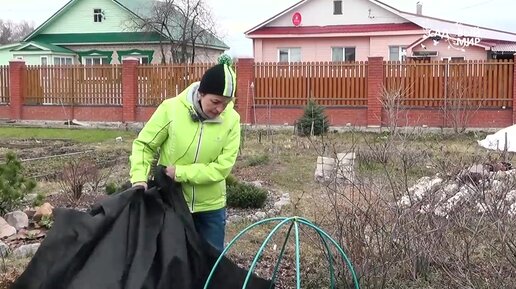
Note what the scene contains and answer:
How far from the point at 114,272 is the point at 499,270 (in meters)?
2.05

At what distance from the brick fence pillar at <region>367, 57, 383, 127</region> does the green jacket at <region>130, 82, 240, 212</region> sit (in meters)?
17.0

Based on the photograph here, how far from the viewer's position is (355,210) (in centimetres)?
462

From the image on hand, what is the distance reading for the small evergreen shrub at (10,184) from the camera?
22.2 feet

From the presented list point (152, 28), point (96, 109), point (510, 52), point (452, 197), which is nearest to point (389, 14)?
point (510, 52)

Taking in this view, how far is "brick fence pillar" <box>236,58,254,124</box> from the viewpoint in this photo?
22005mm

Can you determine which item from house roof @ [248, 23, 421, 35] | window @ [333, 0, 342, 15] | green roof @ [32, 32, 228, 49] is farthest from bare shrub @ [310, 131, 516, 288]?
green roof @ [32, 32, 228, 49]

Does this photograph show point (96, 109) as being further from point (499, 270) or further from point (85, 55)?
point (499, 270)

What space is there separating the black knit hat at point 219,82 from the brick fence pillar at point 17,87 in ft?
73.1

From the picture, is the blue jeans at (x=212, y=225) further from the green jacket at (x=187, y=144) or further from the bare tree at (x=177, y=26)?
the bare tree at (x=177, y=26)

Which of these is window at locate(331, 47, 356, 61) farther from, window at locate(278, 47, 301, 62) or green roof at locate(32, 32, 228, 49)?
green roof at locate(32, 32, 228, 49)

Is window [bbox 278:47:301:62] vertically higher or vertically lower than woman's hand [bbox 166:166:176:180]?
higher

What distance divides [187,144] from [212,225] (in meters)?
0.57

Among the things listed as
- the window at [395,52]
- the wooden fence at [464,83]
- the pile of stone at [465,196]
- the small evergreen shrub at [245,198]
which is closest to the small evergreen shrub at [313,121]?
the wooden fence at [464,83]

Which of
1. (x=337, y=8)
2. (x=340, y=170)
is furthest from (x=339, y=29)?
(x=340, y=170)
